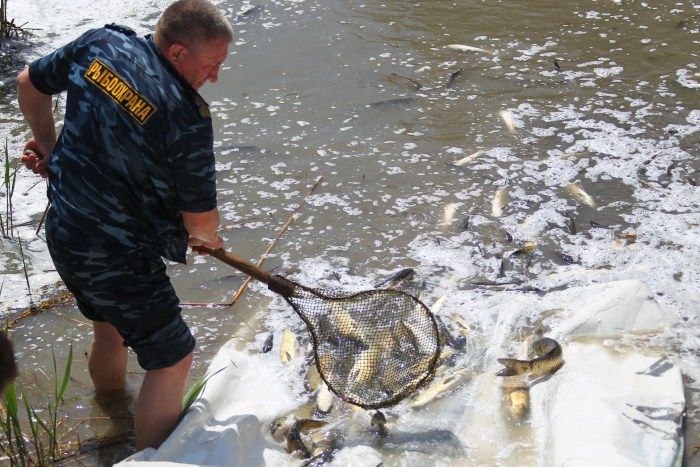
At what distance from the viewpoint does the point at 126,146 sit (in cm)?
321

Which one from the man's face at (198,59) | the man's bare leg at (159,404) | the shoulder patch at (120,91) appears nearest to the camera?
the shoulder patch at (120,91)

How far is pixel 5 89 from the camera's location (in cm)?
805

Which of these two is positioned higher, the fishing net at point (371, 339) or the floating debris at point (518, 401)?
the fishing net at point (371, 339)

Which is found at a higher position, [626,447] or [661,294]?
[626,447]

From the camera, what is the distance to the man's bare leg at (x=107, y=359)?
4.11 metres

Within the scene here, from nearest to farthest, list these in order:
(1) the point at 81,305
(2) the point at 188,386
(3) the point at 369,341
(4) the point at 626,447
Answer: (4) the point at 626,447, (1) the point at 81,305, (3) the point at 369,341, (2) the point at 188,386

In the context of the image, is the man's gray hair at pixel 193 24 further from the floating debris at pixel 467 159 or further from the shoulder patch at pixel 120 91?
the floating debris at pixel 467 159

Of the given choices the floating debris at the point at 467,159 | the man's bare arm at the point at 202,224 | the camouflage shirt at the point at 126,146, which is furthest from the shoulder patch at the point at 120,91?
the floating debris at the point at 467,159

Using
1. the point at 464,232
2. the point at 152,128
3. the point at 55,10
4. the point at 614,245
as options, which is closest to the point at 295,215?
the point at 464,232

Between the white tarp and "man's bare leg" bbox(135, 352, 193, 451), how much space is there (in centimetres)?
9

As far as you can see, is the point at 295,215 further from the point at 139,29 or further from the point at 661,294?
the point at 139,29

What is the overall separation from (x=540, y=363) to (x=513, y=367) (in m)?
0.14

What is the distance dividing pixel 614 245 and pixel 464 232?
1044 millimetres

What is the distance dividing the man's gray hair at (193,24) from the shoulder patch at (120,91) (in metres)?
0.27
